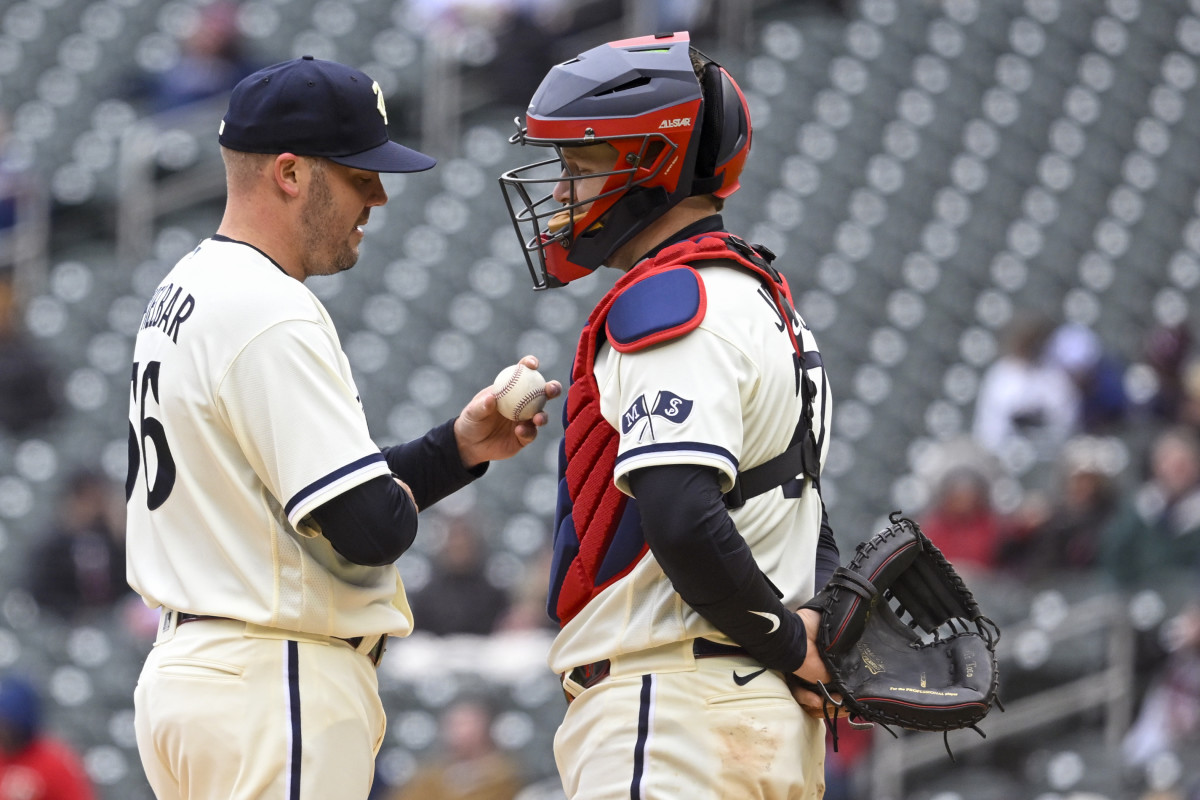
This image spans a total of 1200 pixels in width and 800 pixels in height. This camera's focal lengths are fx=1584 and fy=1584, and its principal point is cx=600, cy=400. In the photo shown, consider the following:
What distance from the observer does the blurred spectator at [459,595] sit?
764cm

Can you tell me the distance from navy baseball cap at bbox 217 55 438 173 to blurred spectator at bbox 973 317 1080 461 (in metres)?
6.54

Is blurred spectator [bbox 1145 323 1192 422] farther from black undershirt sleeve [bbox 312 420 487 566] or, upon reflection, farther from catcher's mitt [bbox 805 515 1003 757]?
black undershirt sleeve [bbox 312 420 487 566]

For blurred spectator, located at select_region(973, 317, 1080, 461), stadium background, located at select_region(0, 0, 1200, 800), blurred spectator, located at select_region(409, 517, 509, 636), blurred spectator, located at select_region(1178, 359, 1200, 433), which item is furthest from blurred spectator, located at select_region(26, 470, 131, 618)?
blurred spectator, located at select_region(1178, 359, 1200, 433)

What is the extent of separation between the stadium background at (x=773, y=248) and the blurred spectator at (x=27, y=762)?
1.08m

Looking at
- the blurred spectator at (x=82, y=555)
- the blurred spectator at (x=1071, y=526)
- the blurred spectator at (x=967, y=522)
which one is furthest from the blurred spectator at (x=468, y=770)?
the blurred spectator at (x=1071, y=526)

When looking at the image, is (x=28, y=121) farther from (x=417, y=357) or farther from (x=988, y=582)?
(x=988, y=582)

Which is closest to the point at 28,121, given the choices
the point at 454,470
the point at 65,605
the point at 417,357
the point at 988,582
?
the point at 417,357

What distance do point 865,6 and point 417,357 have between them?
4568 millimetres

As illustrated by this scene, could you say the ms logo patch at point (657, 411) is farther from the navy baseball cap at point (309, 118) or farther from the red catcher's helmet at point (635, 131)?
the navy baseball cap at point (309, 118)

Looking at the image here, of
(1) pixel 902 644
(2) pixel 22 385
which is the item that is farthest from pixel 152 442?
(2) pixel 22 385

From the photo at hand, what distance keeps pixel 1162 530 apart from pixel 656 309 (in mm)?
5729

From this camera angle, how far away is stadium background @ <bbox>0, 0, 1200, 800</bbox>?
7.50 metres

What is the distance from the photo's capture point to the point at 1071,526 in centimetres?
804

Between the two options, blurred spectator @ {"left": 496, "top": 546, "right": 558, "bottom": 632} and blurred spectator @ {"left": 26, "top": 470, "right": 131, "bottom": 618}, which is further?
blurred spectator @ {"left": 26, "top": 470, "right": 131, "bottom": 618}
